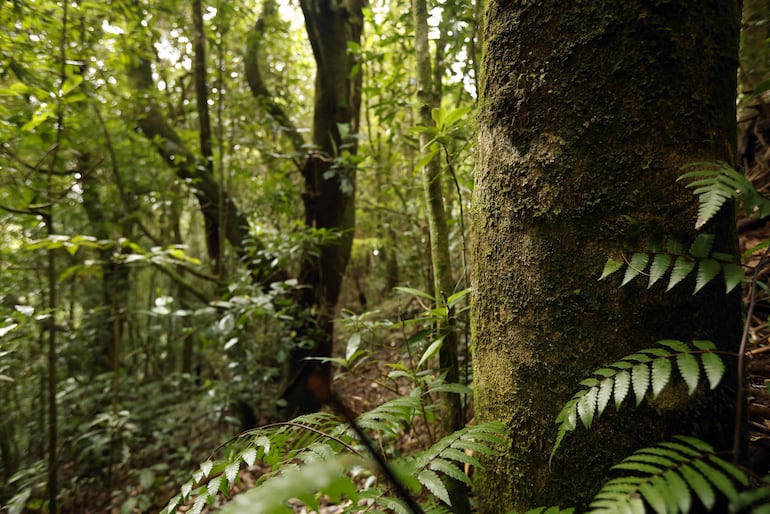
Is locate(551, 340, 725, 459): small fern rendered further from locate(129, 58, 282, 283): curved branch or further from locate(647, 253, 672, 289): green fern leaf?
locate(129, 58, 282, 283): curved branch

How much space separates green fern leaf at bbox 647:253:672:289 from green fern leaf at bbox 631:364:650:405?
0.18m

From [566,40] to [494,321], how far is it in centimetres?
83

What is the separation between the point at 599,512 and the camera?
0.65 metres

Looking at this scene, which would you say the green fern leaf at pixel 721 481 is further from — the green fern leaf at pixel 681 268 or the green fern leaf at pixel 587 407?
the green fern leaf at pixel 681 268

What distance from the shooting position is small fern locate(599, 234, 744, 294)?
0.80 meters

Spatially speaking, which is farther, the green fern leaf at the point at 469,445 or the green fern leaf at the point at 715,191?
the green fern leaf at the point at 469,445

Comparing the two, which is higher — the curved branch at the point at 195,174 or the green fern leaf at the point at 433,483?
the curved branch at the point at 195,174

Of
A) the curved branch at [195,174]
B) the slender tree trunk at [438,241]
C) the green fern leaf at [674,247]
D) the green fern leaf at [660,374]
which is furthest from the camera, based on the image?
the curved branch at [195,174]

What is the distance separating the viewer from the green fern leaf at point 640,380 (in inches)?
30.7

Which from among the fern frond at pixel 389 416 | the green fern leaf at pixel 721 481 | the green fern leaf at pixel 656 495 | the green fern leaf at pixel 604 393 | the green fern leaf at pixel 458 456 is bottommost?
the green fern leaf at pixel 458 456

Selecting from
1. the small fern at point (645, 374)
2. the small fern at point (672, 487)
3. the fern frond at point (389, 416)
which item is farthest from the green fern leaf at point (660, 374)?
the fern frond at point (389, 416)

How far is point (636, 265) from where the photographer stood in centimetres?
90

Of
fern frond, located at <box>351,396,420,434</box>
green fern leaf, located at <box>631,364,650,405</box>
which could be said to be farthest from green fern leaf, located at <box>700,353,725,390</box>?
fern frond, located at <box>351,396,420,434</box>

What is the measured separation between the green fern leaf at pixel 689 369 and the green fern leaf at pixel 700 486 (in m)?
0.14
